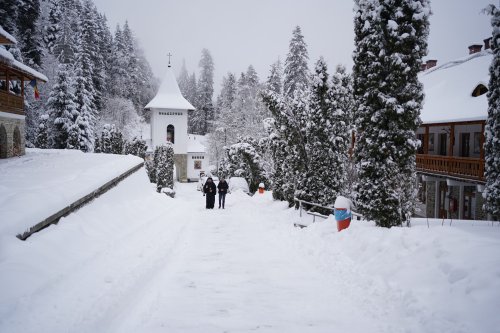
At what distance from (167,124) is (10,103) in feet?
→ 110

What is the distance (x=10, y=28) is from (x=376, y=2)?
132 ft

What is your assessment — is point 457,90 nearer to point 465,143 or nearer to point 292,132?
point 465,143

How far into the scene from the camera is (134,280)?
6.14m

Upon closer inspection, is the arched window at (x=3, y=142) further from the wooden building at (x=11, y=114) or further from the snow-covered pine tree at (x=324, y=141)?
the snow-covered pine tree at (x=324, y=141)

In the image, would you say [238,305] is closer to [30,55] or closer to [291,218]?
[291,218]

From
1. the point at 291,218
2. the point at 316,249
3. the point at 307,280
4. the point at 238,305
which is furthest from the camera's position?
the point at 291,218

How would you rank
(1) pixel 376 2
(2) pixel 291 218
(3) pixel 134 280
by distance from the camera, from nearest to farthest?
(3) pixel 134 280, (1) pixel 376 2, (2) pixel 291 218

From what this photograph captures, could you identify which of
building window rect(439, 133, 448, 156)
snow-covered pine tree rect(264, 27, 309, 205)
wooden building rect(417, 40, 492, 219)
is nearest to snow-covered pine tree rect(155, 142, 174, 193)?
snow-covered pine tree rect(264, 27, 309, 205)

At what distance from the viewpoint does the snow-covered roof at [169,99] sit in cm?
5078

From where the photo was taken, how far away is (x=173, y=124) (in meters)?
52.1

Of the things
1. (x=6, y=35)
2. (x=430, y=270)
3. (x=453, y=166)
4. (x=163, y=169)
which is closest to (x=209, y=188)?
(x=6, y=35)

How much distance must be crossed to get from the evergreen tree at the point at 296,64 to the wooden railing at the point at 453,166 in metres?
23.0

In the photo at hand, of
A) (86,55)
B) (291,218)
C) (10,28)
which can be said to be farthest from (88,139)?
(291,218)

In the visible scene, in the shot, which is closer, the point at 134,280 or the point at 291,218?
the point at 134,280
